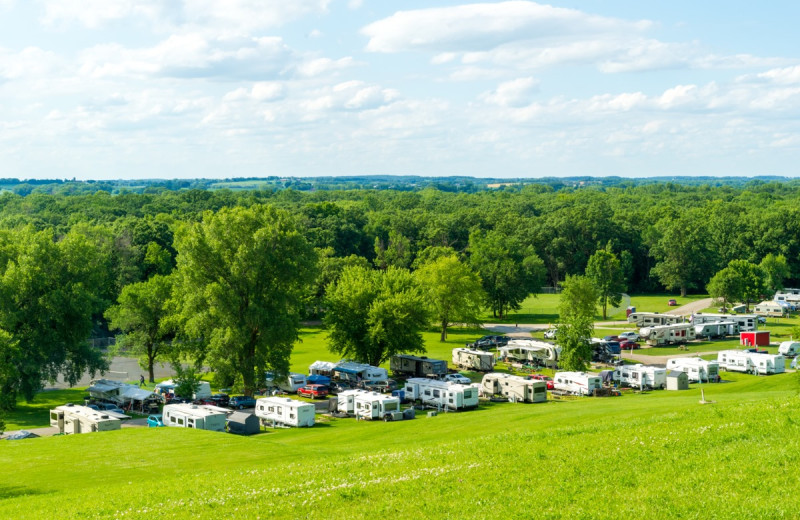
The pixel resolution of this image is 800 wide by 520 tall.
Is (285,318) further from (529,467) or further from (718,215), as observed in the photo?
(718,215)

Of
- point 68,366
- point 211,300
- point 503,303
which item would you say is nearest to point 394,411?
point 211,300

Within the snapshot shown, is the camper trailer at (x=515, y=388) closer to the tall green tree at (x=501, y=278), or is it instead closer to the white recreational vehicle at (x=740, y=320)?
the white recreational vehicle at (x=740, y=320)

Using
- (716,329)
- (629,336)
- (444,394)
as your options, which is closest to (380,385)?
(444,394)

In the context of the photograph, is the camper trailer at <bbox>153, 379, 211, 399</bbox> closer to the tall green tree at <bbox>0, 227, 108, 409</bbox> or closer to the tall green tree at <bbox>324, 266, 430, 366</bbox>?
the tall green tree at <bbox>0, 227, 108, 409</bbox>

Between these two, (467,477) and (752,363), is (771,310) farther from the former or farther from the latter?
(467,477)

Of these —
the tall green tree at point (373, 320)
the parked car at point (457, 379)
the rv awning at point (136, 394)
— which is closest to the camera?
the rv awning at point (136, 394)

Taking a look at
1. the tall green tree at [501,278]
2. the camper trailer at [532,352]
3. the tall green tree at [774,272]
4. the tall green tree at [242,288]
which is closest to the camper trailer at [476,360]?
the camper trailer at [532,352]

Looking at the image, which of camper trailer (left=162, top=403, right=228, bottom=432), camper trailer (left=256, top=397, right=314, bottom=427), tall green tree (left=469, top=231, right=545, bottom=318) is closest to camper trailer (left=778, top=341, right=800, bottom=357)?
tall green tree (left=469, top=231, right=545, bottom=318)
